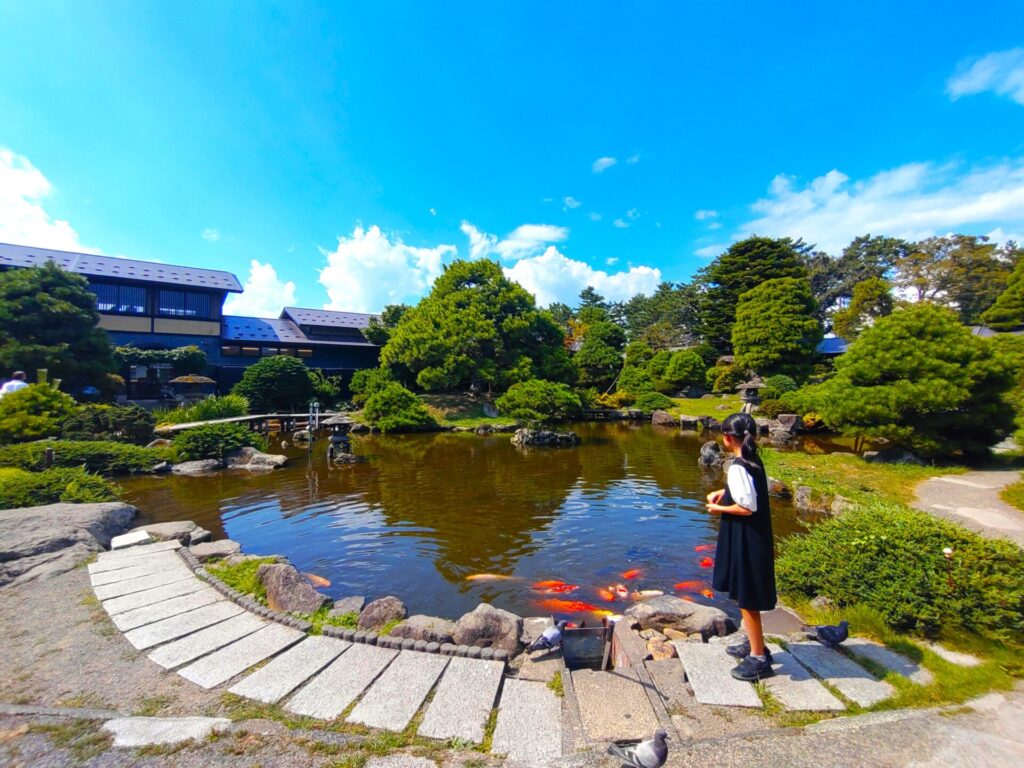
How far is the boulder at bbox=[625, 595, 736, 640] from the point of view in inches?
188

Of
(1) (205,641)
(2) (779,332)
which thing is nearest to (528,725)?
(1) (205,641)

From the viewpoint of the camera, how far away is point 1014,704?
2938 millimetres

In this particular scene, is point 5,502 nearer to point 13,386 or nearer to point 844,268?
point 13,386

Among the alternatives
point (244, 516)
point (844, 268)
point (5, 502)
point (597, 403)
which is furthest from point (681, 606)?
point (844, 268)

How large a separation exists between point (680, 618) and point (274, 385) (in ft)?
84.4

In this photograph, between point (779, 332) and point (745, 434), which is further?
point (779, 332)

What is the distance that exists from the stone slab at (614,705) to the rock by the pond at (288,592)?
299 centimetres

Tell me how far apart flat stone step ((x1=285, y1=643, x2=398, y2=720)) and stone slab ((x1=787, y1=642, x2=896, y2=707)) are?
3343mm

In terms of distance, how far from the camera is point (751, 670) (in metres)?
3.32

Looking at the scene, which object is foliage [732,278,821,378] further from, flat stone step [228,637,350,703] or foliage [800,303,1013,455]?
flat stone step [228,637,350,703]

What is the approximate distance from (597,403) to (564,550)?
23829 millimetres

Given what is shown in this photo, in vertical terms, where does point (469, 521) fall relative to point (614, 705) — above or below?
below

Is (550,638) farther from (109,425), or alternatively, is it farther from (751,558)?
(109,425)

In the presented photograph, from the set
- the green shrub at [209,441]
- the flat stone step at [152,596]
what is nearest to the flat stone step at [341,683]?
the flat stone step at [152,596]
